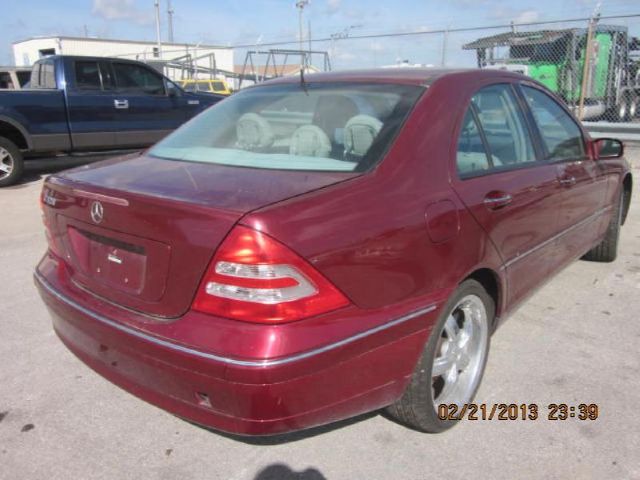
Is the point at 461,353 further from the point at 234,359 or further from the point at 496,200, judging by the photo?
the point at 234,359

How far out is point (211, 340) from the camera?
188 cm

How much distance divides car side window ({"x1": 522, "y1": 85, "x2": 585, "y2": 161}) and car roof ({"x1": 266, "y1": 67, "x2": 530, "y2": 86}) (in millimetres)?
271

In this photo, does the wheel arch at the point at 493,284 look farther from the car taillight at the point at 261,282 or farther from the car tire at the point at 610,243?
the car tire at the point at 610,243

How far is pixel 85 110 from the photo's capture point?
8797 mm

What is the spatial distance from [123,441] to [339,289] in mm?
1285

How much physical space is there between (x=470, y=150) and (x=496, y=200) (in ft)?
0.86

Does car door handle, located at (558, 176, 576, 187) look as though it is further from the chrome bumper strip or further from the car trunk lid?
the car trunk lid

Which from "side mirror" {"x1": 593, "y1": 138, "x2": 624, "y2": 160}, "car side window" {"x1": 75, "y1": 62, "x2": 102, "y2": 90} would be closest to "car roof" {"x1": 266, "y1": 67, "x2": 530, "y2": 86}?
"side mirror" {"x1": 593, "y1": 138, "x2": 624, "y2": 160}

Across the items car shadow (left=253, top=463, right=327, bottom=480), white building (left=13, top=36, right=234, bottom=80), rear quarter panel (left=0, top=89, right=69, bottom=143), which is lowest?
car shadow (left=253, top=463, right=327, bottom=480)

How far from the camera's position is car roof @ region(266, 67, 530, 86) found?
272 centimetres

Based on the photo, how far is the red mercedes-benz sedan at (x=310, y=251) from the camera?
1.86m

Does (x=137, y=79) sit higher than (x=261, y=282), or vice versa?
(x=137, y=79)

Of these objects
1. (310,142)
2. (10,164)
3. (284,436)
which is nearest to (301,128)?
(310,142)

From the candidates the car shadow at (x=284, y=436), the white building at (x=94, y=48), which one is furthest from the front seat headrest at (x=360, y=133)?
the white building at (x=94, y=48)
